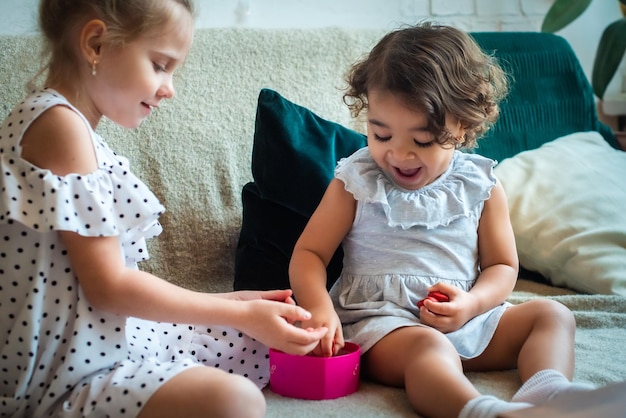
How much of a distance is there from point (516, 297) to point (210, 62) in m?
0.81

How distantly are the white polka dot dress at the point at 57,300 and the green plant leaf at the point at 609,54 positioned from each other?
69.2 inches

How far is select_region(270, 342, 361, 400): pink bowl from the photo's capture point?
1.16 meters

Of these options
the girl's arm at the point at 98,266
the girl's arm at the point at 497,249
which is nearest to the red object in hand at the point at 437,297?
the girl's arm at the point at 497,249

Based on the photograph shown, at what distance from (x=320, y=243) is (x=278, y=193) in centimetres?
21

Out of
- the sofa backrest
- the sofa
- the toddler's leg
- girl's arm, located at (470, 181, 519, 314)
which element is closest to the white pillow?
the sofa

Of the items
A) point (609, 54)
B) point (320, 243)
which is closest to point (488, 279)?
point (320, 243)

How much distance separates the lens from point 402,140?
130cm

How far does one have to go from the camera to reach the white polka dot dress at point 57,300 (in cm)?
97

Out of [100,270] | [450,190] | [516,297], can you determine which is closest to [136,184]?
[100,270]

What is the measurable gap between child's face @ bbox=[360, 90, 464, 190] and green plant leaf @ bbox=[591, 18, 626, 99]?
123cm

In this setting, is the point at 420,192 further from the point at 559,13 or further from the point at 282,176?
the point at 559,13

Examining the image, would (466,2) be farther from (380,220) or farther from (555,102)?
(380,220)

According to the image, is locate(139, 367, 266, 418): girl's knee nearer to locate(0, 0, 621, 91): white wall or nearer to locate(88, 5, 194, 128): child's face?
locate(88, 5, 194, 128): child's face

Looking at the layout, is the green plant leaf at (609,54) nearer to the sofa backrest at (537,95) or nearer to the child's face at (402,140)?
the sofa backrest at (537,95)
